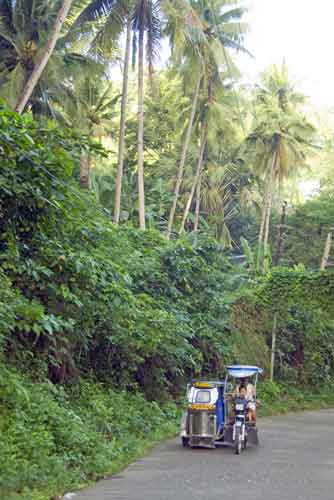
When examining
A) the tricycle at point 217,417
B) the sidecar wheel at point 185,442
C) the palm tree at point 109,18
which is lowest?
the sidecar wheel at point 185,442

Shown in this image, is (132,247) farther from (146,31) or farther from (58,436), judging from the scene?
(146,31)

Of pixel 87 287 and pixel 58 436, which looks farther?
pixel 87 287

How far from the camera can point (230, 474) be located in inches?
431

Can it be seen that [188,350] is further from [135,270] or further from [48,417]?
[48,417]

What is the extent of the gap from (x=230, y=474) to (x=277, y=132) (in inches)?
1197

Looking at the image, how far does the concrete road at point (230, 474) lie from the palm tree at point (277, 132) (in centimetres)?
2584

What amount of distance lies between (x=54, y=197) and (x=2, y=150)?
113 cm

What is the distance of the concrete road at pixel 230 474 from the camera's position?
921 centimetres

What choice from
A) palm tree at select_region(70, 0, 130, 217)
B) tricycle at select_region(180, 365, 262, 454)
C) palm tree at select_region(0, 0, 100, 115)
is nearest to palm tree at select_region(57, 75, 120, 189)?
palm tree at select_region(70, 0, 130, 217)

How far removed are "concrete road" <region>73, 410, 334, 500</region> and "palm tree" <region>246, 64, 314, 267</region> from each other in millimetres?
25844

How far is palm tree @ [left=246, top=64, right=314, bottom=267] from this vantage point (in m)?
39.8

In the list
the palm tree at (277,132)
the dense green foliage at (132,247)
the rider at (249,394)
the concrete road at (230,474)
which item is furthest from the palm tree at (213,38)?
the concrete road at (230,474)

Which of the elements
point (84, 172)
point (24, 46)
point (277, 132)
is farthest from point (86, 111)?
point (277, 132)

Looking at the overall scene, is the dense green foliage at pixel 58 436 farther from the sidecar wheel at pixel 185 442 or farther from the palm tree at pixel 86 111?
the palm tree at pixel 86 111
